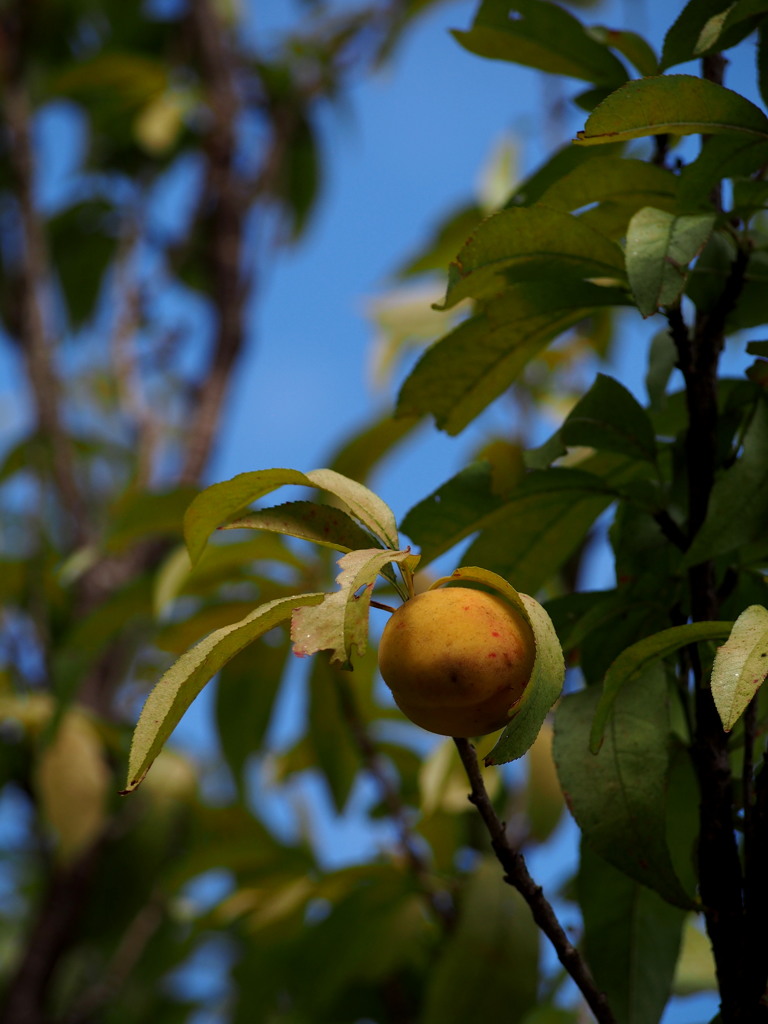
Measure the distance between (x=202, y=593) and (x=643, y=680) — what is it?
0.57m

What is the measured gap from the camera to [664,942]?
0.48 m

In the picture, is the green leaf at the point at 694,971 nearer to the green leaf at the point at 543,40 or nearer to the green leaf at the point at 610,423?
the green leaf at the point at 610,423

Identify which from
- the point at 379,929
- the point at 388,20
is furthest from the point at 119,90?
the point at 379,929

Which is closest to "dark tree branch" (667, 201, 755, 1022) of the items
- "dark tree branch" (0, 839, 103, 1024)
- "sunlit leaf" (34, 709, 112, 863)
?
"sunlit leaf" (34, 709, 112, 863)

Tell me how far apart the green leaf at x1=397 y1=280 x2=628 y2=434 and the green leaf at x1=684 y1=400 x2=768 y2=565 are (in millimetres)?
103

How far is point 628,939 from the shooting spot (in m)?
0.49

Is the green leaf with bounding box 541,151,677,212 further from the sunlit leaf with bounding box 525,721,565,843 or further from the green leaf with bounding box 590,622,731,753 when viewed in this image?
the sunlit leaf with bounding box 525,721,565,843

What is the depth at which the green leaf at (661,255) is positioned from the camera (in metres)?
0.40

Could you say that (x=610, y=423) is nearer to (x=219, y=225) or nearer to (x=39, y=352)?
(x=39, y=352)

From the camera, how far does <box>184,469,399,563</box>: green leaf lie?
39 centimetres

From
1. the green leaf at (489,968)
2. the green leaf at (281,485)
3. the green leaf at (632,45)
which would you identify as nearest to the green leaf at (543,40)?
the green leaf at (632,45)

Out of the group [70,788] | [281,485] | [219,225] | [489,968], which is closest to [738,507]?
[281,485]

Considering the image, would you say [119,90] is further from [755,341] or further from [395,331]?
[755,341]

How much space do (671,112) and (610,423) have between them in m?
0.14
